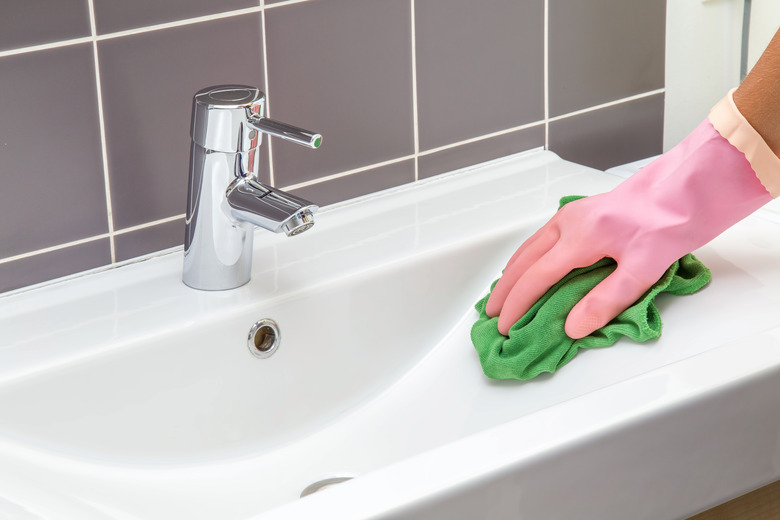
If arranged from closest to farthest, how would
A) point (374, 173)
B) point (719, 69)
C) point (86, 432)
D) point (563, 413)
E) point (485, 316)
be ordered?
point (563, 413), point (86, 432), point (485, 316), point (374, 173), point (719, 69)

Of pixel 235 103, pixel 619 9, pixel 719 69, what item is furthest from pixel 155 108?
pixel 719 69

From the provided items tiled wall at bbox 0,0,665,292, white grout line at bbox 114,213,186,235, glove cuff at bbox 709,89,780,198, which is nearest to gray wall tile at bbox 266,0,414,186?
tiled wall at bbox 0,0,665,292

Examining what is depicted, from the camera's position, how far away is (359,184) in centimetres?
93

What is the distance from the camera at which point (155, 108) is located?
2.57 ft

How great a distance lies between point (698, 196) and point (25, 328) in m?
0.53

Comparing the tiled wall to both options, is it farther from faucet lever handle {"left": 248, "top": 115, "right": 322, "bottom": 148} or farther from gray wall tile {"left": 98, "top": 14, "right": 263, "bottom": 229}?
faucet lever handle {"left": 248, "top": 115, "right": 322, "bottom": 148}

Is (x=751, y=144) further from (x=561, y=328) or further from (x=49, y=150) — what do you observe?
(x=49, y=150)

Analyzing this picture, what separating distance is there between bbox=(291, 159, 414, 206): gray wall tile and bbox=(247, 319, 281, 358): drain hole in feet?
0.58

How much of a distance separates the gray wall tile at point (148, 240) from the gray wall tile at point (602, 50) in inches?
17.5

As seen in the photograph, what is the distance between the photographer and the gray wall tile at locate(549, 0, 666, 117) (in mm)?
1012

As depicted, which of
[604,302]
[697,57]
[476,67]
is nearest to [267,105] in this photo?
[476,67]

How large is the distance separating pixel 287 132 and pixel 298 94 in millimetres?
191

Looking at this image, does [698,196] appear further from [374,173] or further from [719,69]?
[719,69]

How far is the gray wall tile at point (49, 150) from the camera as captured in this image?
2.35 ft
